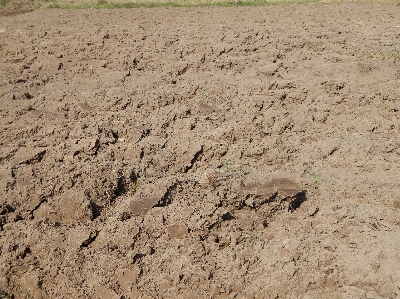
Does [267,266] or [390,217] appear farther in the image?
[390,217]

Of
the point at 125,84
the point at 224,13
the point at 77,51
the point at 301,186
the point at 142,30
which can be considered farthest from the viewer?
the point at 224,13

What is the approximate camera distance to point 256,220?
4008mm

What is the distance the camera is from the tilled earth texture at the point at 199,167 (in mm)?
3459

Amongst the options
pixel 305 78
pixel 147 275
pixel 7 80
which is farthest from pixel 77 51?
pixel 147 275

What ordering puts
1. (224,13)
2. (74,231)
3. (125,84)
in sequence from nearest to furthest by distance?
(74,231), (125,84), (224,13)

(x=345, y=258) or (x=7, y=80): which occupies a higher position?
(x=7, y=80)

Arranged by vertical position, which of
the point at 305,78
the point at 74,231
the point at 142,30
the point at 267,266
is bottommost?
the point at 267,266

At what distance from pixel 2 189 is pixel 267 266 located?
2823 millimetres

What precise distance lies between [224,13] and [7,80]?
6.96 m

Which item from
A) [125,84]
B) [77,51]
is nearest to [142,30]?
[77,51]

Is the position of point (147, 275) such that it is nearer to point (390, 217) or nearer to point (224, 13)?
point (390, 217)

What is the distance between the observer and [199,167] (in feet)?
16.1

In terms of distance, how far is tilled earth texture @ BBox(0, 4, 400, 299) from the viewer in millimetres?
3459

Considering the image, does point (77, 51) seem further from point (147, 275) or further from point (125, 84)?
point (147, 275)
